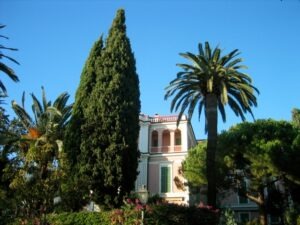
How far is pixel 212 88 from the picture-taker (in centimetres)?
2380

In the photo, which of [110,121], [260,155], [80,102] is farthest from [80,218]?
[260,155]

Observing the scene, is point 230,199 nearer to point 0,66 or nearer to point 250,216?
point 250,216

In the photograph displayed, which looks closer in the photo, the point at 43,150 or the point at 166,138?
the point at 43,150

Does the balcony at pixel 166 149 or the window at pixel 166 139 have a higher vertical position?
the window at pixel 166 139

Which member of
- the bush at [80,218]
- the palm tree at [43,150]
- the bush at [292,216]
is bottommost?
the bush at [80,218]

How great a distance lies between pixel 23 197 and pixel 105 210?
4979 millimetres

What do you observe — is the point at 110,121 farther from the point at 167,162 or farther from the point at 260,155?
the point at 167,162

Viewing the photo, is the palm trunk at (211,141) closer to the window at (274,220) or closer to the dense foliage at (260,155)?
the dense foliage at (260,155)

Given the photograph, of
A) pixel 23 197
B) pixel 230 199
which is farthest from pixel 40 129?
pixel 230 199

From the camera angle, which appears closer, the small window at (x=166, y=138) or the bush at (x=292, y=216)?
the bush at (x=292, y=216)

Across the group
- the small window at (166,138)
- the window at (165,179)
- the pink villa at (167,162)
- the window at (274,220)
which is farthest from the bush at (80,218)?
the window at (274,220)

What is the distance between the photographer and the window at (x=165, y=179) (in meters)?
35.3

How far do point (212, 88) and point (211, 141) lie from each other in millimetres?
3268

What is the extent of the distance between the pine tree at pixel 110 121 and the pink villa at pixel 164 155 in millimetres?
13549
